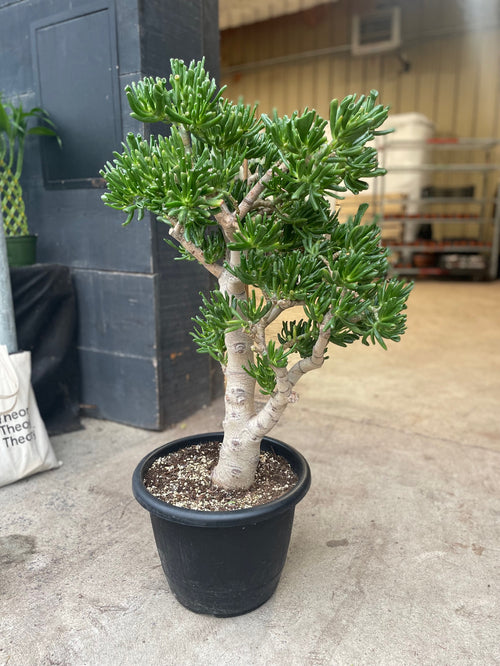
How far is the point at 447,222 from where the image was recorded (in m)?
7.37

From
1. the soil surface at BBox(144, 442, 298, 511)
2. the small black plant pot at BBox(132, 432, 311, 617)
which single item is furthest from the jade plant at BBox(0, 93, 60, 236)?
the small black plant pot at BBox(132, 432, 311, 617)

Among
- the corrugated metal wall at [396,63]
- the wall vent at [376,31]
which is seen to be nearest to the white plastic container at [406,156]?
the corrugated metal wall at [396,63]

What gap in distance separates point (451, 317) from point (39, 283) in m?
3.94

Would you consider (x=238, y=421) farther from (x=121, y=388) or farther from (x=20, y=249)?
(x=20, y=249)

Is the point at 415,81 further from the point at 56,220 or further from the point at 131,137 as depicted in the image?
the point at 131,137

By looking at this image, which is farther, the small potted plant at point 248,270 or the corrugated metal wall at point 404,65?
the corrugated metal wall at point 404,65

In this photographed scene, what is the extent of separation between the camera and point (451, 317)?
5031mm

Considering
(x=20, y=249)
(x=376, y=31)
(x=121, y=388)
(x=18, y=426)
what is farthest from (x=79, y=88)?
(x=376, y=31)

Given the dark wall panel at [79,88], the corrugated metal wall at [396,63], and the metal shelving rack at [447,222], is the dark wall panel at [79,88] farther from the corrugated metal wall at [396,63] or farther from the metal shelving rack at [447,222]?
the corrugated metal wall at [396,63]

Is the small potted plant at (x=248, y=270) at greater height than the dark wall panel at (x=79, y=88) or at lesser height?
lesser

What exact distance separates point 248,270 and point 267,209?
0.57 feet

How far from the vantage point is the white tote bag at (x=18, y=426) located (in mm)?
1944

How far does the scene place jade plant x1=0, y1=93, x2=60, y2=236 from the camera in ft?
7.48

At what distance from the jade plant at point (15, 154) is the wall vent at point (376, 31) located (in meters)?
6.51
